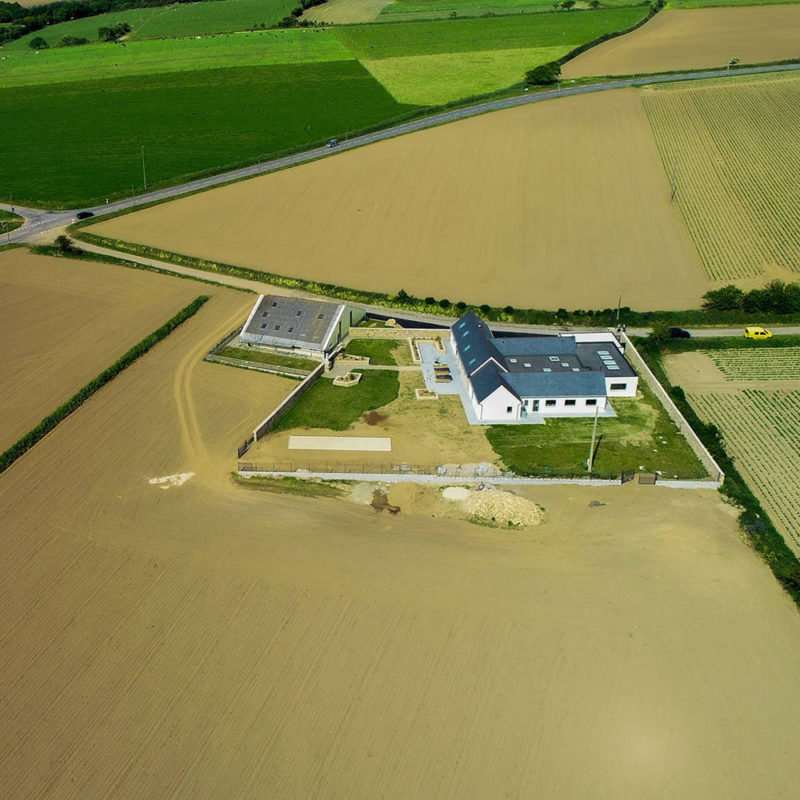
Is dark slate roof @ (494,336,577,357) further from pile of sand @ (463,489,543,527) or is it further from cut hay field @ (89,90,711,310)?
pile of sand @ (463,489,543,527)

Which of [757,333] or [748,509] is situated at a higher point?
[757,333]

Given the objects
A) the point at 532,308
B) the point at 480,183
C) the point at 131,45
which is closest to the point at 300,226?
the point at 480,183

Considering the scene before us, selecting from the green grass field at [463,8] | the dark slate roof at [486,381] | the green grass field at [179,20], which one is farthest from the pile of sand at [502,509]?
the green grass field at [179,20]

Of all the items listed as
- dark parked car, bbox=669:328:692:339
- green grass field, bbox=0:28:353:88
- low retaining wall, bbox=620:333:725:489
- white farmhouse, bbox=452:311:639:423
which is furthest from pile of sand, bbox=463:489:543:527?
green grass field, bbox=0:28:353:88

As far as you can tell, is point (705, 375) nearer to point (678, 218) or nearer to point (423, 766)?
point (678, 218)

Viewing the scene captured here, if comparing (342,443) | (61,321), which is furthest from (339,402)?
(61,321)

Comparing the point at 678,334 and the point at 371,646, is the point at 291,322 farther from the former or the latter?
the point at 371,646

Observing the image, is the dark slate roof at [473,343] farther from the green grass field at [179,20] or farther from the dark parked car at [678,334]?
the green grass field at [179,20]
